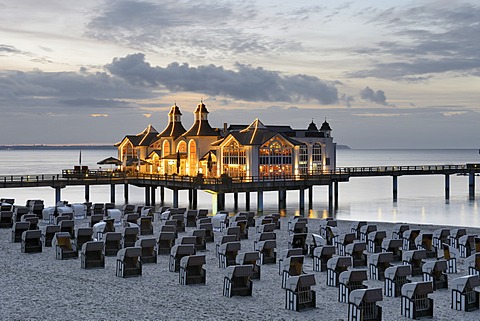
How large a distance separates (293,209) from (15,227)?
33967 millimetres

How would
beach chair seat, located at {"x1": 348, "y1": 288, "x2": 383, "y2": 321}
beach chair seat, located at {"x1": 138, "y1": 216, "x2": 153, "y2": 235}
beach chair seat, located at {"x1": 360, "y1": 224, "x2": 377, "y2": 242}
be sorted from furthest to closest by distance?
1. beach chair seat, located at {"x1": 138, "y1": 216, "x2": 153, "y2": 235}
2. beach chair seat, located at {"x1": 360, "y1": 224, "x2": 377, "y2": 242}
3. beach chair seat, located at {"x1": 348, "y1": 288, "x2": 383, "y2": 321}

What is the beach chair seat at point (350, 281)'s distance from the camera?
14.1 m

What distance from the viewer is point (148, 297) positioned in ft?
47.8

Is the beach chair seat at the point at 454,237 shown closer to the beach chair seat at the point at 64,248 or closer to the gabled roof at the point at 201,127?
the beach chair seat at the point at 64,248

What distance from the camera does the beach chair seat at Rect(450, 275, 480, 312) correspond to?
13688 mm

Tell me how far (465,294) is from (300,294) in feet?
12.2

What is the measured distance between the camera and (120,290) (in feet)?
50.0

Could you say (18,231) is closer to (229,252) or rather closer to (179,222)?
(179,222)

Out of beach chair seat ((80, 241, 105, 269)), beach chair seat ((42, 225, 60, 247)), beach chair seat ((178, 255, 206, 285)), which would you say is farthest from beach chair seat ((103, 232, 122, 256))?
beach chair seat ((178, 255, 206, 285))

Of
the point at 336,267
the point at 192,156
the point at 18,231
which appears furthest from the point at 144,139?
the point at 336,267

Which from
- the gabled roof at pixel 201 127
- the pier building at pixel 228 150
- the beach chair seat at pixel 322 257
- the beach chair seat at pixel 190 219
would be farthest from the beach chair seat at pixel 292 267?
the gabled roof at pixel 201 127

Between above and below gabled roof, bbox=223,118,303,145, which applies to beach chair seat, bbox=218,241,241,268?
below

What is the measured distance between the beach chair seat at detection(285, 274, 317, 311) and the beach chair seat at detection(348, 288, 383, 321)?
1340mm

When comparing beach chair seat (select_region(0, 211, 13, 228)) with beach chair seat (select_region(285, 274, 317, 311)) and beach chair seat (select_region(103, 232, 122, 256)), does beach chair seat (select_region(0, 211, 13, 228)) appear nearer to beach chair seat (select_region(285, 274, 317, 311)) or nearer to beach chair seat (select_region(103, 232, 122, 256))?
beach chair seat (select_region(103, 232, 122, 256))
